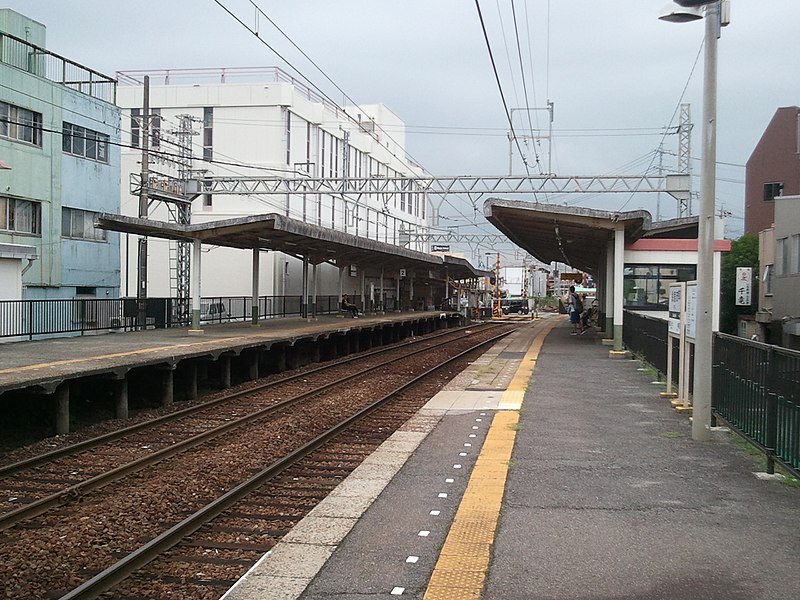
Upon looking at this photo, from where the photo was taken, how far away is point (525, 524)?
5.98m

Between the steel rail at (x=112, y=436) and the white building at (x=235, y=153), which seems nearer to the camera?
the steel rail at (x=112, y=436)

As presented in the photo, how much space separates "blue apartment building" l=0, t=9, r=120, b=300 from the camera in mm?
26266

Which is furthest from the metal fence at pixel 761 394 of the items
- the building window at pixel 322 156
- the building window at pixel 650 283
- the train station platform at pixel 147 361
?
the building window at pixel 322 156

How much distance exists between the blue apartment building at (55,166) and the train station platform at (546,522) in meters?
20.1

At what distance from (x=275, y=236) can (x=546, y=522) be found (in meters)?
19.7

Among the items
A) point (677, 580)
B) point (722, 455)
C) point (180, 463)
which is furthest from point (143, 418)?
point (677, 580)

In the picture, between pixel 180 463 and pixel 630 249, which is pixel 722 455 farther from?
pixel 630 249

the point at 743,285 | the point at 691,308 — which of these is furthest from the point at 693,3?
the point at 743,285

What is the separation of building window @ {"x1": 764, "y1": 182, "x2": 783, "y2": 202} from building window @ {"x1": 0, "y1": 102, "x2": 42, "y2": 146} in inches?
1481

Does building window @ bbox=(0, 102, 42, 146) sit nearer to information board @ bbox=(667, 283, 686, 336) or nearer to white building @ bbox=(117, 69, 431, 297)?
white building @ bbox=(117, 69, 431, 297)

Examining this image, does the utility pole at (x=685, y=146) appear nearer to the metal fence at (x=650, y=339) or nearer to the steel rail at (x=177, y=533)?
the metal fence at (x=650, y=339)

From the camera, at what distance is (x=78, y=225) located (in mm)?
29422

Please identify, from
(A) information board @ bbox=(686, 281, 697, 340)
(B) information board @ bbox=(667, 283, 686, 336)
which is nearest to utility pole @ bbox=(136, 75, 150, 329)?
(B) information board @ bbox=(667, 283, 686, 336)

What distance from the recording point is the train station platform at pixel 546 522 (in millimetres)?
4816
